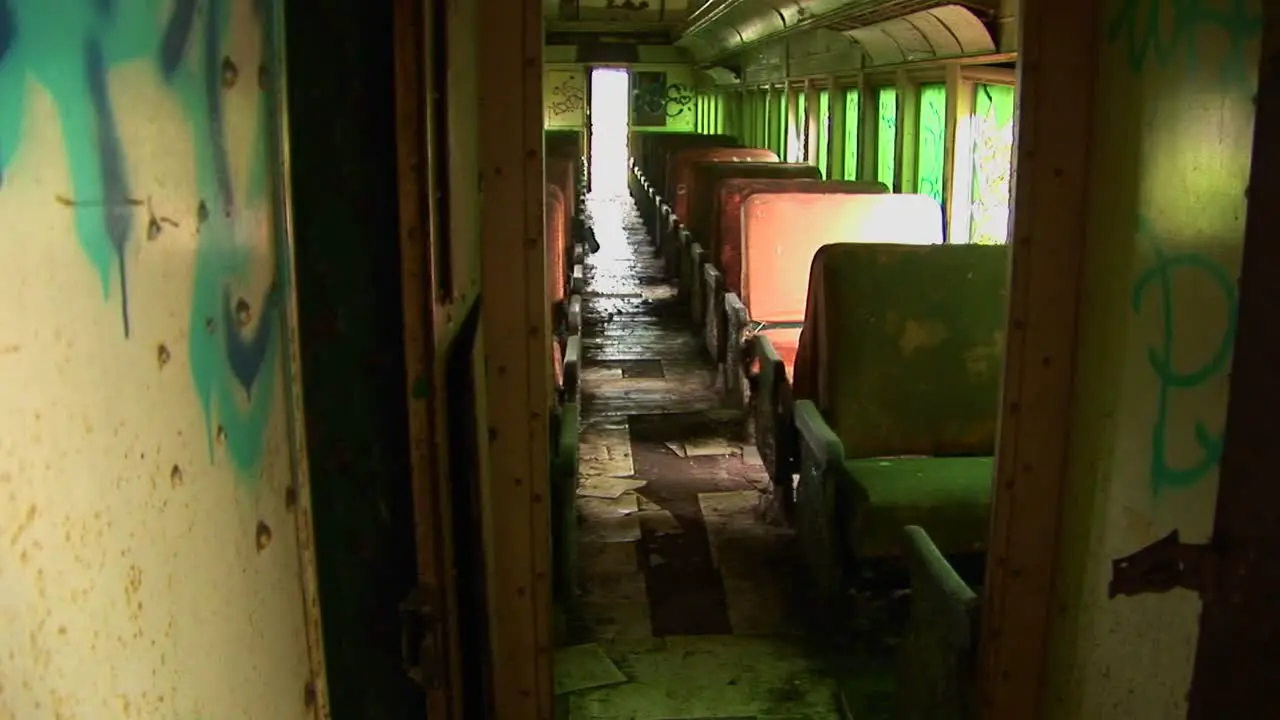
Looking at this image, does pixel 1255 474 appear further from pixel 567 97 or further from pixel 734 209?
pixel 567 97

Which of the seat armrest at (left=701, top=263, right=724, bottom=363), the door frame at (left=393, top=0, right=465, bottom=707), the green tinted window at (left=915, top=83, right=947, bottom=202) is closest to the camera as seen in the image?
the door frame at (left=393, top=0, right=465, bottom=707)

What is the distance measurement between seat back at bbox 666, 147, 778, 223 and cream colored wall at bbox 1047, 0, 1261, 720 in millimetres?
7007

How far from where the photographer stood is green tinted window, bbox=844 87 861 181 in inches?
367

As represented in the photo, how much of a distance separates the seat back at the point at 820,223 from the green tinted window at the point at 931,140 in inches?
56.7

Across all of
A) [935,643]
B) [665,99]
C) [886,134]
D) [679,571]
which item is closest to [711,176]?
[886,134]

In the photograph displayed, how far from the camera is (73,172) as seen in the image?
65cm

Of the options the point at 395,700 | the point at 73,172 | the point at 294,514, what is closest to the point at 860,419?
the point at 395,700

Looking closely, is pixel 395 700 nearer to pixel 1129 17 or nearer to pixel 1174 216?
pixel 1174 216

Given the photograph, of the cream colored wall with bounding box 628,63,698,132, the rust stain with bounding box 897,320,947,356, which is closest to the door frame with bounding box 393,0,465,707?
the rust stain with bounding box 897,320,947,356

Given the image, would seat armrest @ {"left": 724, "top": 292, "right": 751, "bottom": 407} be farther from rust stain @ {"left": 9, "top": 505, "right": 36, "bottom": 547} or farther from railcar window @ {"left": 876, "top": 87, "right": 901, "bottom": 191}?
rust stain @ {"left": 9, "top": 505, "right": 36, "bottom": 547}

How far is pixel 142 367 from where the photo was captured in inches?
29.3

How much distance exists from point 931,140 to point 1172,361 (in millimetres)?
5731

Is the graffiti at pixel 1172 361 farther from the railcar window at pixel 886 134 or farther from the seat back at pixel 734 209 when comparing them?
the railcar window at pixel 886 134

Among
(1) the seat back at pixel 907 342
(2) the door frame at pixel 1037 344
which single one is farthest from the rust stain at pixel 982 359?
(2) the door frame at pixel 1037 344
